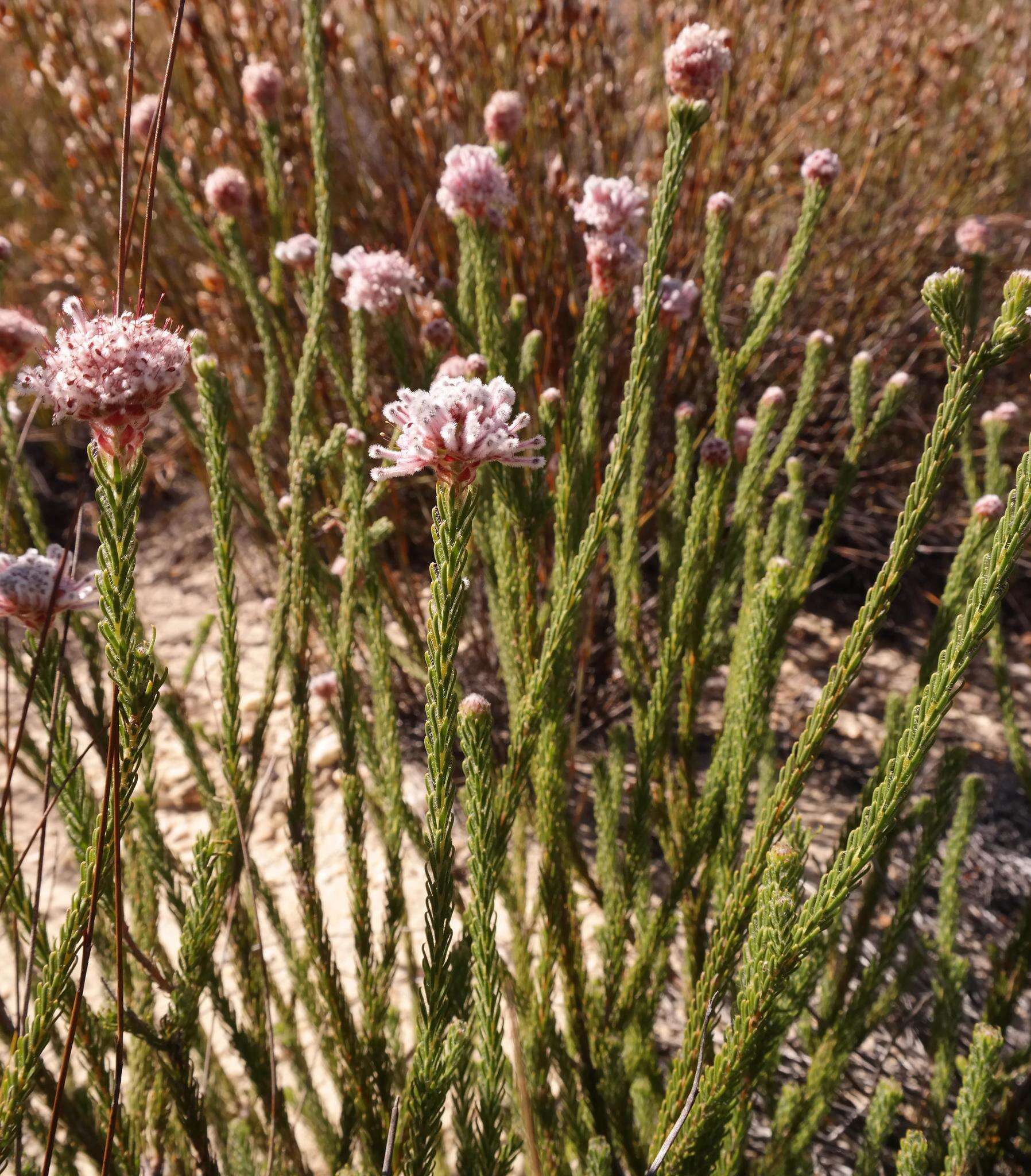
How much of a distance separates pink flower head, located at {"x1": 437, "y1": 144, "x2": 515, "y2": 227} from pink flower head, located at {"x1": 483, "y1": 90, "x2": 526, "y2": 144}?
0.23 meters

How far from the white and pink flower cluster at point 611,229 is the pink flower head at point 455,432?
734 millimetres

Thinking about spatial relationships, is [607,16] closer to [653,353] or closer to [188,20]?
[188,20]

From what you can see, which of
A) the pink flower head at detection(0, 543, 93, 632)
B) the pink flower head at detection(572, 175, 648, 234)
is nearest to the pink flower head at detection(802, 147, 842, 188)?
the pink flower head at detection(572, 175, 648, 234)

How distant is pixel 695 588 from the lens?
4.81 ft

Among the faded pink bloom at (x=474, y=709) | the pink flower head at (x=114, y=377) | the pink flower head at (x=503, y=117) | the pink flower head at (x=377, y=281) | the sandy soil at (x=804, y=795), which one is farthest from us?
the sandy soil at (x=804, y=795)

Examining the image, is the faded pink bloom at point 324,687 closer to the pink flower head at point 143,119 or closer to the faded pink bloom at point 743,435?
the faded pink bloom at point 743,435

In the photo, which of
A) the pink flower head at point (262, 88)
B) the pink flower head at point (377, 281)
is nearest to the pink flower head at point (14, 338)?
the pink flower head at point (377, 281)

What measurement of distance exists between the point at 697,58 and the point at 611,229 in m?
0.33

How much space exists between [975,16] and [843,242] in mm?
1800

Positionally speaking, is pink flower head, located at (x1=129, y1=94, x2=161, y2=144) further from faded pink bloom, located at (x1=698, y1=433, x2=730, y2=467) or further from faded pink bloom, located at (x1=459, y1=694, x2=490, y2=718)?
faded pink bloom, located at (x1=459, y1=694, x2=490, y2=718)

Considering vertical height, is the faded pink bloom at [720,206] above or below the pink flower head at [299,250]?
above

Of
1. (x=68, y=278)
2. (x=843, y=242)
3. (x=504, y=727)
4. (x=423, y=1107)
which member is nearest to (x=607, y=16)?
(x=843, y=242)

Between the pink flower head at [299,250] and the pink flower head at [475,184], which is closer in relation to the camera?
the pink flower head at [475,184]

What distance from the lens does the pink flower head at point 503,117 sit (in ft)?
5.71
